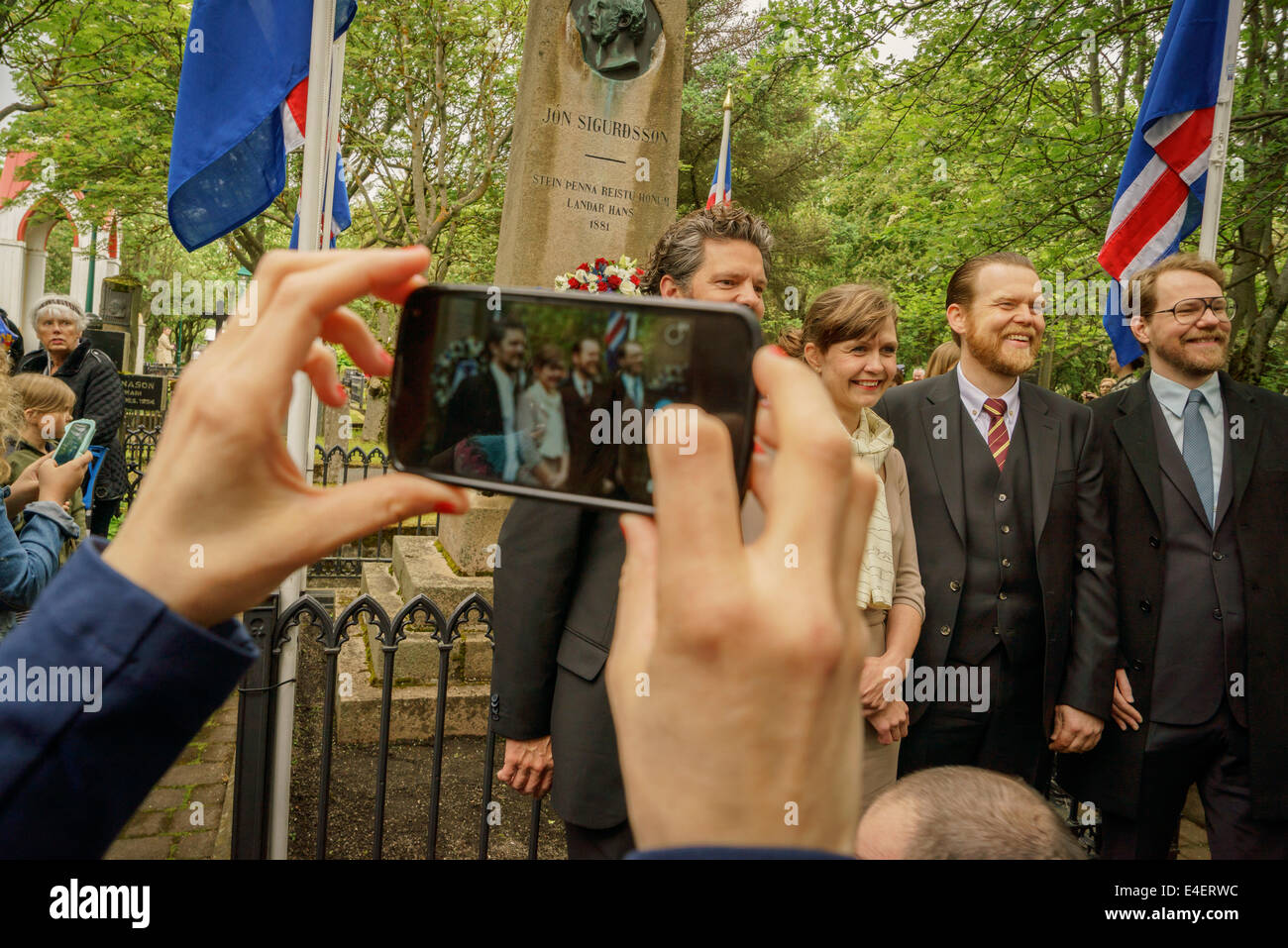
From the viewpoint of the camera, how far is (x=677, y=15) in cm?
684

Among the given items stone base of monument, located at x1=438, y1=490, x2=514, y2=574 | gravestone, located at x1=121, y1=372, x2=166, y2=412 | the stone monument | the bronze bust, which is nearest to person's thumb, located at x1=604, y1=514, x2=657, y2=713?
stone base of monument, located at x1=438, y1=490, x2=514, y2=574

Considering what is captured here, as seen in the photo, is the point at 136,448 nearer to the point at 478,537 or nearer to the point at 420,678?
the point at 478,537

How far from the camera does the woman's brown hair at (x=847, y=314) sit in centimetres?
337

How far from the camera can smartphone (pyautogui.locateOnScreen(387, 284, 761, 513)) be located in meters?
1.05

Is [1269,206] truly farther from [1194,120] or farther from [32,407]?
[32,407]

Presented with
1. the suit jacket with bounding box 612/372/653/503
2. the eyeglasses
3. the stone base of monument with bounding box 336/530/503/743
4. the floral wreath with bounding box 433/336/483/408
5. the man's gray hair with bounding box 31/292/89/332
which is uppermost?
the man's gray hair with bounding box 31/292/89/332

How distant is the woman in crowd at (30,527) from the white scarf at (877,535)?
2.94m

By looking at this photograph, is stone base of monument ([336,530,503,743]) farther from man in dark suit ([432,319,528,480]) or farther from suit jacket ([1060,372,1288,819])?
man in dark suit ([432,319,528,480])

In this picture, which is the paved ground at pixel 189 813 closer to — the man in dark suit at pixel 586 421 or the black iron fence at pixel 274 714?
the black iron fence at pixel 274 714

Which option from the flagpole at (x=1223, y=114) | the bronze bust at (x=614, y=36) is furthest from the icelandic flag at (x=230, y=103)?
the flagpole at (x=1223, y=114)

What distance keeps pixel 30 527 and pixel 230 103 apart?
239 centimetres

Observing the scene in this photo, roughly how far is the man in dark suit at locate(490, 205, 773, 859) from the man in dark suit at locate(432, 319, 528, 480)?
1393 mm
